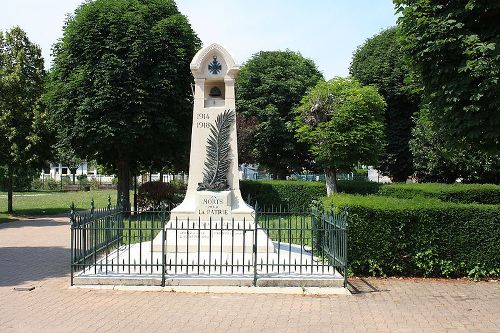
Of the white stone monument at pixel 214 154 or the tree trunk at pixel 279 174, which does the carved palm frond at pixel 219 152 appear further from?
the tree trunk at pixel 279 174

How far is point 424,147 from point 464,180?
303 centimetres

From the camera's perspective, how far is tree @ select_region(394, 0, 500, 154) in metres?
8.81

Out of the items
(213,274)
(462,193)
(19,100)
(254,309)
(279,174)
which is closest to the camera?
(254,309)

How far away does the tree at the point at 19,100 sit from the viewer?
23.8 m

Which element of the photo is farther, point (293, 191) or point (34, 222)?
point (293, 191)

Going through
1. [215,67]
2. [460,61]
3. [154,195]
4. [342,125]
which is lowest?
[154,195]

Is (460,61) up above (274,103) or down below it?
below

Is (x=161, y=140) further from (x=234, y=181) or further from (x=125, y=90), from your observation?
(x=234, y=181)

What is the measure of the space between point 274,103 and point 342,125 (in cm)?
1068

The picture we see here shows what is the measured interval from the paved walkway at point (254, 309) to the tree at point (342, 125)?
1311 centimetres

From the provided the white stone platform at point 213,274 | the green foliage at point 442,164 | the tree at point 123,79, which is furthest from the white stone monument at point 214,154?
the green foliage at point 442,164

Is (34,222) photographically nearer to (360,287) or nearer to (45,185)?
(360,287)

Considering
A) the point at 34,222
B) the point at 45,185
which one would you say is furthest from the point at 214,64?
the point at 45,185

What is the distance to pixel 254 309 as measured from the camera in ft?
25.0
